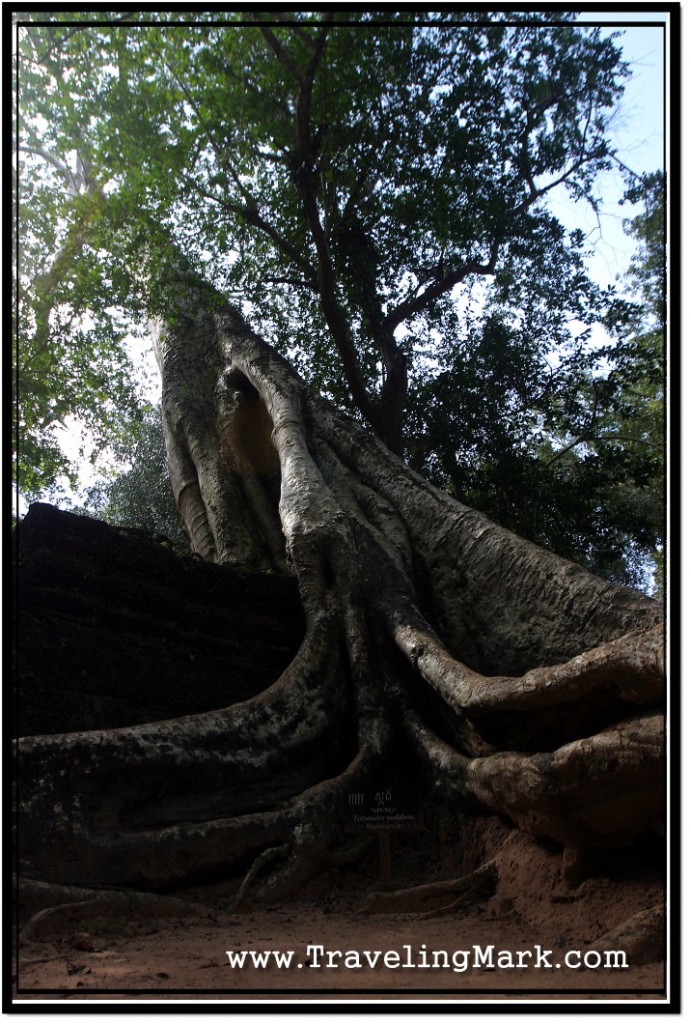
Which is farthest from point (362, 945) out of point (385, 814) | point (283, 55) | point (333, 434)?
point (283, 55)

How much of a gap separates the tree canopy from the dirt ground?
3344 millimetres

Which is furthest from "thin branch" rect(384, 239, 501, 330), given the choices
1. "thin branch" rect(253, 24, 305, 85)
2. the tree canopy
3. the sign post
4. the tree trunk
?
the sign post

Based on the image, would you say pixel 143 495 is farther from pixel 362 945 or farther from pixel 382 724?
pixel 362 945

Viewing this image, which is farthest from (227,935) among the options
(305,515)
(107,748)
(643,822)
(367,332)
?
(367,332)

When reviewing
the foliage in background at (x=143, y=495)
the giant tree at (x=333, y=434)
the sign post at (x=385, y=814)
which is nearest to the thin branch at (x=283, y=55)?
the giant tree at (x=333, y=434)

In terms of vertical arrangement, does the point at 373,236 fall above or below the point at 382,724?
above

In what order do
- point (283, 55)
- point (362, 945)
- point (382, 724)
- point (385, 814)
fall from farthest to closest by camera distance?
point (283, 55)
point (382, 724)
point (385, 814)
point (362, 945)

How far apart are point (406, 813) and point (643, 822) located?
1.03 m

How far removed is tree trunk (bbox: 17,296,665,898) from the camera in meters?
2.89

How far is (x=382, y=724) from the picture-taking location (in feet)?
13.3

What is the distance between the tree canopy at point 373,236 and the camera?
253 inches

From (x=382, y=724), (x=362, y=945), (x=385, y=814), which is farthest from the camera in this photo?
(x=382, y=724)

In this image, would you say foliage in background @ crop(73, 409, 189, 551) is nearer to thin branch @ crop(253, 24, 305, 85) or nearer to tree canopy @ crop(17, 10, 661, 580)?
tree canopy @ crop(17, 10, 661, 580)

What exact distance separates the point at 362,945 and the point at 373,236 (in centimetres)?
730
